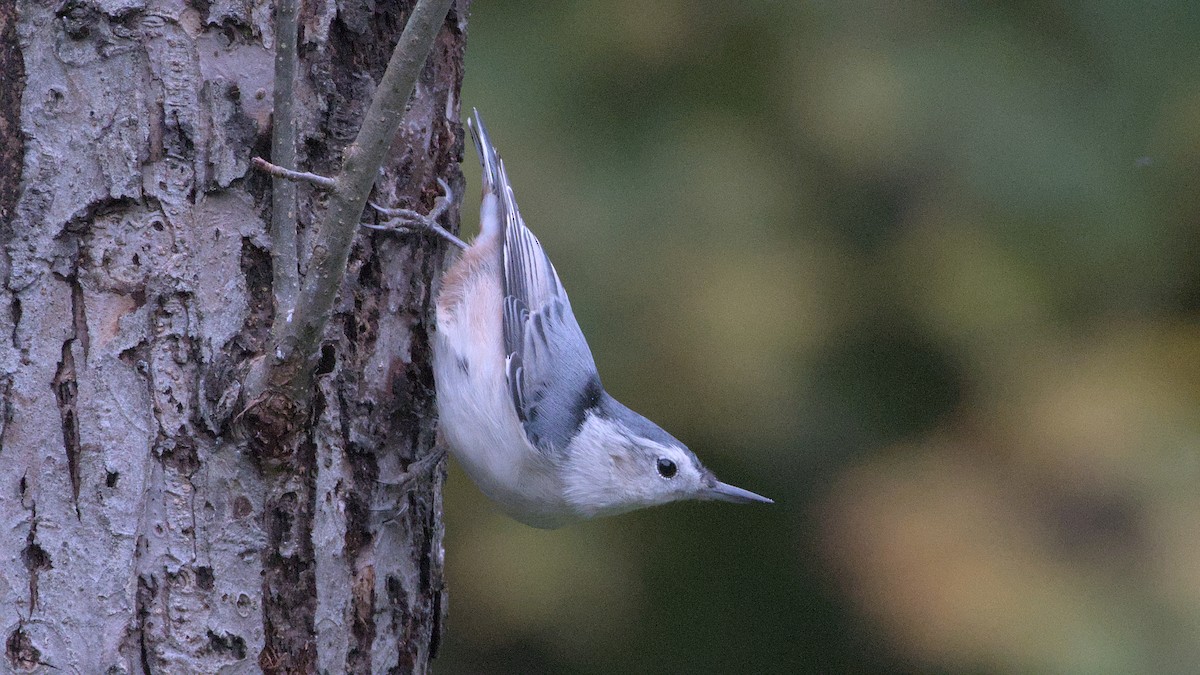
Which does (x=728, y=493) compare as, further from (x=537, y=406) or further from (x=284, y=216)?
(x=284, y=216)

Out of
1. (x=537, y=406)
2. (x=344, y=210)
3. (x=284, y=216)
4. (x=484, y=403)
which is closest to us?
(x=344, y=210)

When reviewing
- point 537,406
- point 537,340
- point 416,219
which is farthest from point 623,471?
point 416,219

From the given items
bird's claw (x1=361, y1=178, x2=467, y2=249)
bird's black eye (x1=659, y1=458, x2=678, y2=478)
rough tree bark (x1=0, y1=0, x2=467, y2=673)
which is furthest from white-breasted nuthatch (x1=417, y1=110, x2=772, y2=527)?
rough tree bark (x1=0, y1=0, x2=467, y2=673)

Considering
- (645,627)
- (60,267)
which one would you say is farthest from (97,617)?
(645,627)

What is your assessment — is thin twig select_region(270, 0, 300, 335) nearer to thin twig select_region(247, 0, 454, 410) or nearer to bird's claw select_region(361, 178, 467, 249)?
thin twig select_region(247, 0, 454, 410)

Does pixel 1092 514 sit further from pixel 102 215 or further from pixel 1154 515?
pixel 102 215

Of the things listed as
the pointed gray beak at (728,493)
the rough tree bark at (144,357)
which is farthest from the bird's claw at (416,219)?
the pointed gray beak at (728,493)
